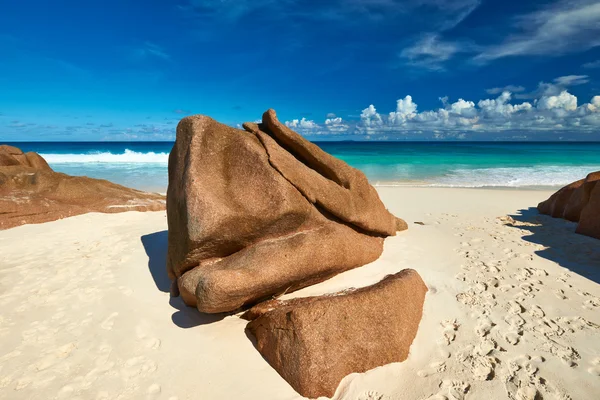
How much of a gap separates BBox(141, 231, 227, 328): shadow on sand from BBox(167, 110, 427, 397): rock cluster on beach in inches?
6.7

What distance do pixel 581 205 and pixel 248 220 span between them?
26.1 ft

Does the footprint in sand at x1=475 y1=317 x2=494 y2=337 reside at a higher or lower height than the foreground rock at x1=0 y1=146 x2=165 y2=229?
lower

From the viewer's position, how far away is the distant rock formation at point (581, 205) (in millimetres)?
6230

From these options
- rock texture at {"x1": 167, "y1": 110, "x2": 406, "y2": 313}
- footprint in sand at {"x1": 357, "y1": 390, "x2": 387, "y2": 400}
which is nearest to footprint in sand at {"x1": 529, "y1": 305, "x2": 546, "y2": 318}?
rock texture at {"x1": 167, "y1": 110, "x2": 406, "y2": 313}

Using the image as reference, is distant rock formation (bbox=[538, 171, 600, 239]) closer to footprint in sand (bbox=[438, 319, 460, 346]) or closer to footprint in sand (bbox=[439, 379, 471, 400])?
footprint in sand (bbox=[438, 319, 460, 346])

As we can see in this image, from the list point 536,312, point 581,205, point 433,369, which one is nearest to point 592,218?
point 581,205

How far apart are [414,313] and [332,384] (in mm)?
1261

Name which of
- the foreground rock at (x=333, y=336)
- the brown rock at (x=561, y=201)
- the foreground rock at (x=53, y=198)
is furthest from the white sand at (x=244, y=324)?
the brown rock at (x=561, y=201)

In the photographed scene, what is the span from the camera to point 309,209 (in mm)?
4129

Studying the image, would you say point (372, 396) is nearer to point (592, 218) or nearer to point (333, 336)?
point (333, 336)

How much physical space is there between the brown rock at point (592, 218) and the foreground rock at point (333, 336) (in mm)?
5350

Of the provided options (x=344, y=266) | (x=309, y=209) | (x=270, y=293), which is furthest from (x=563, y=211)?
(x=270, y=293)

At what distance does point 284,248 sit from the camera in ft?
12.4

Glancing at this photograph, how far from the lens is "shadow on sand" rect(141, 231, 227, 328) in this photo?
11.9ft
